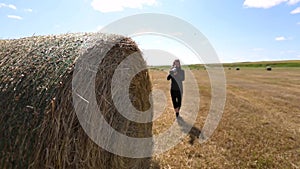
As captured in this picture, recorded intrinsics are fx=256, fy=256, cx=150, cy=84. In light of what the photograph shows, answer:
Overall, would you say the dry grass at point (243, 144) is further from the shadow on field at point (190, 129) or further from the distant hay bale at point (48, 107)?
the distant hay bale at point (48, 107)

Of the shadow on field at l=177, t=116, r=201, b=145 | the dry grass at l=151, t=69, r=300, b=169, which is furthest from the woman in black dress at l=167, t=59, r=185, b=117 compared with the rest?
the dry grass at l=151, t=69, r=300, b=169

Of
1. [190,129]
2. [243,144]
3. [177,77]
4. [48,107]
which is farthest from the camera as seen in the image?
[177,77]

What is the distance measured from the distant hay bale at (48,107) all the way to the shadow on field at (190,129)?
2901 millimetres

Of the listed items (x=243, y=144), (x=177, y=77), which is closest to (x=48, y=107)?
(x=243, y=144)

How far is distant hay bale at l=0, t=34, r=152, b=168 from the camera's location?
3.09 metres

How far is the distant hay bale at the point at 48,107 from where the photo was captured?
122 inches

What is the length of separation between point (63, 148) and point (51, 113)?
0.46 m

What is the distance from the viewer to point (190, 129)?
278 inches

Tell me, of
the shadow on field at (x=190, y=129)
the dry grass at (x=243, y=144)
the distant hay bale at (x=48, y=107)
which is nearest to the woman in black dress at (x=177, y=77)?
the shadow on field at (x=190, y=129)

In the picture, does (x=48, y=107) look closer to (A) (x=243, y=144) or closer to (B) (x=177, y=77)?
(A) (x=243, y=144)

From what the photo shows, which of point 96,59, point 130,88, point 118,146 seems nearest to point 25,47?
point 96,59

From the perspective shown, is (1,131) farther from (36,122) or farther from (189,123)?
(189,123)

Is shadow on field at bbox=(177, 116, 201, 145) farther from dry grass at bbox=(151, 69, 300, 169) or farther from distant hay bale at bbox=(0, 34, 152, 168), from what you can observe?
distant hay bale at bbox=(0, 34, 152, 168)

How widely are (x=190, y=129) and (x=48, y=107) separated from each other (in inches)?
186
